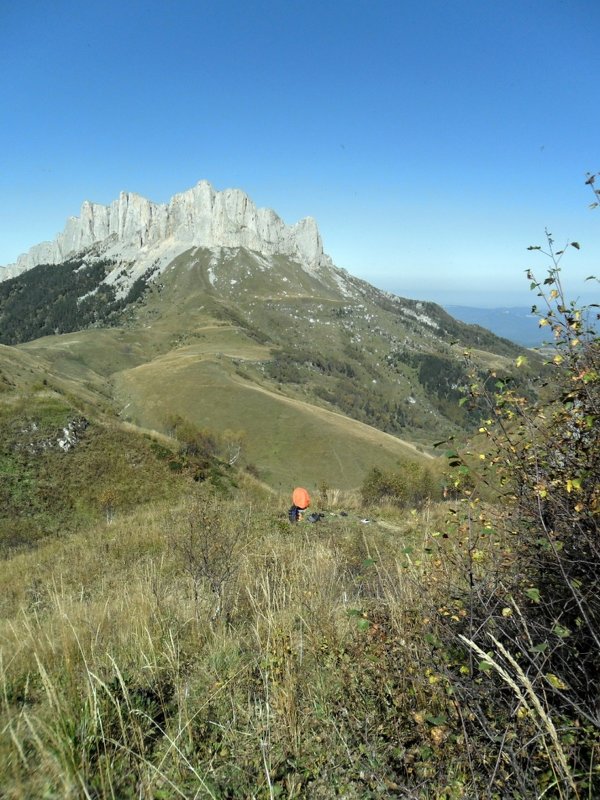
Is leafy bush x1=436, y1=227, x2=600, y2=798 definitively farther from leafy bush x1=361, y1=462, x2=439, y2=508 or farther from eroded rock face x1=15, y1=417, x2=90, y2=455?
leafy bush x1=361, y1=462, x2=439, y2=508

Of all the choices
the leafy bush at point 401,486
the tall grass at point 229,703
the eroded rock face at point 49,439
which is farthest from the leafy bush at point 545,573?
the leafy bush at point 401,486

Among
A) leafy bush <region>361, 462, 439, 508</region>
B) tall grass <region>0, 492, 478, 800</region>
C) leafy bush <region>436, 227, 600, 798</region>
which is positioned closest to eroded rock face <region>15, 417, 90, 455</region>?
leafy bush <region>361, 462, 439, 508</region>

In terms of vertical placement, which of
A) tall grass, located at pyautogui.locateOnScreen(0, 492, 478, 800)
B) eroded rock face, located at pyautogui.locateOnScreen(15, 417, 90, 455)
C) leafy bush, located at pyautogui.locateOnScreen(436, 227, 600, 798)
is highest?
leafy bush, located at pyautogui.locateOnScreen(436, 227, 600, 798)

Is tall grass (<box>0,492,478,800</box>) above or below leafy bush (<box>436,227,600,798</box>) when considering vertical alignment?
below

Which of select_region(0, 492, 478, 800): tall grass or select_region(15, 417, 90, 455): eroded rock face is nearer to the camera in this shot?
select_region(0, 492, 478, 800): tall grass

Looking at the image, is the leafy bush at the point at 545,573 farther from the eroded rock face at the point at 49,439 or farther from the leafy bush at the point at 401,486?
the leafy bush at the point at 401,486

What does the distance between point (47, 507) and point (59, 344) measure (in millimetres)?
125183

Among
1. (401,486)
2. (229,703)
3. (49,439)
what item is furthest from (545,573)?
(401,486)

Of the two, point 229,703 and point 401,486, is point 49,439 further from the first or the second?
point 229,703

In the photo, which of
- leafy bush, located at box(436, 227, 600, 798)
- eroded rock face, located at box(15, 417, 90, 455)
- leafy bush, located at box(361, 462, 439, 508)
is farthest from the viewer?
leafy bush, located at box(361, 462, 439, 508)

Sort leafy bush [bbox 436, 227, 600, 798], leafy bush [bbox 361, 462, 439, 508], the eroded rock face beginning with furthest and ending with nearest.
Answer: leafy bush [bbox 361, 462, 439, 508] → the eroded rock face → leafy bush [bbox 436, 227, 600, 798]

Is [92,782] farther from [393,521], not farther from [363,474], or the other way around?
[363,474]

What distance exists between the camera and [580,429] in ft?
9.84

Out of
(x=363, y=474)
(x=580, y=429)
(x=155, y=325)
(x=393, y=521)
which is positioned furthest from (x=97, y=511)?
(x=155, y=325)
